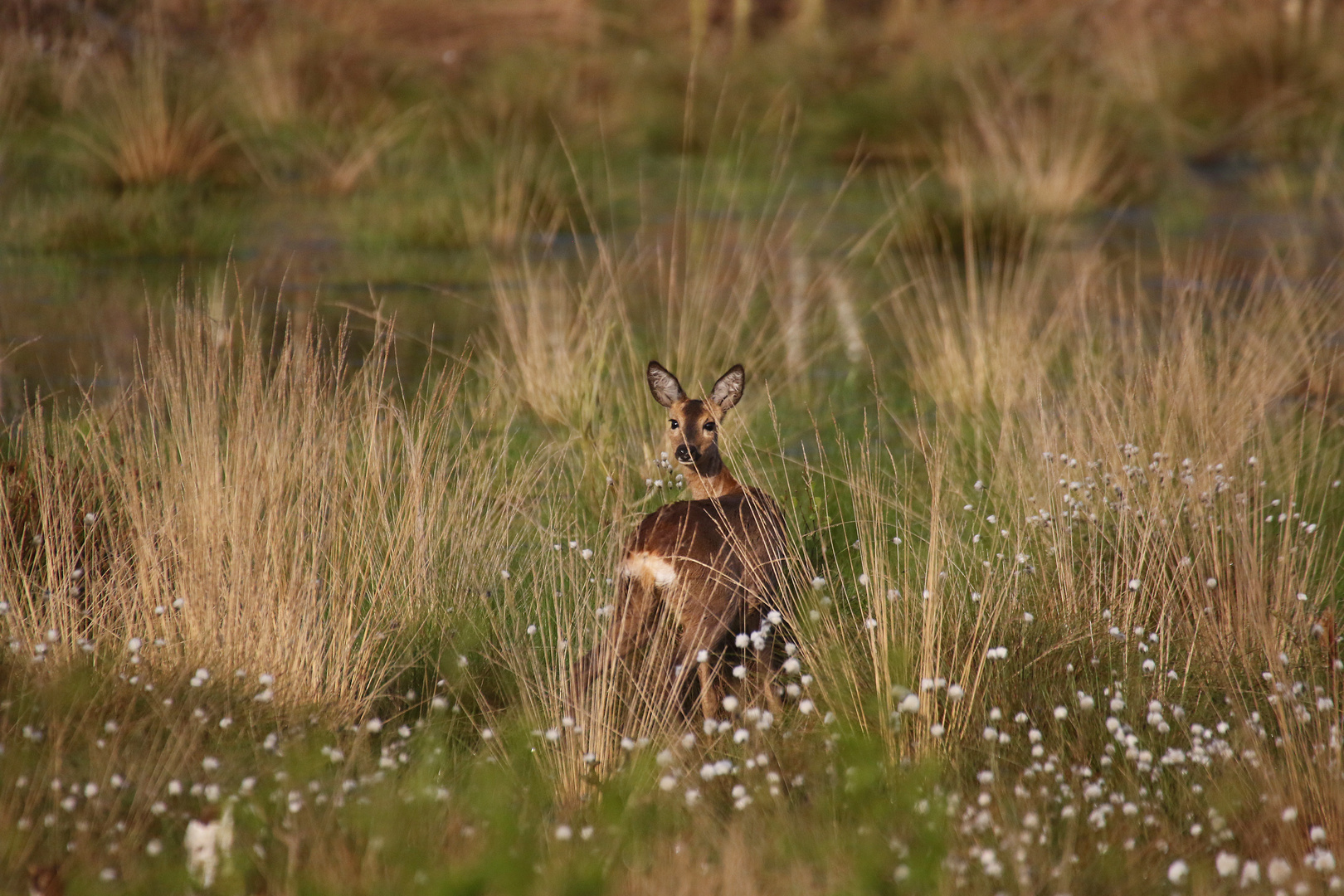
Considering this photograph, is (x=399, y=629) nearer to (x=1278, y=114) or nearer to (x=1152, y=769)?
(x=1152, y=769)

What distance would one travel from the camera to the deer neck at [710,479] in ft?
15.6

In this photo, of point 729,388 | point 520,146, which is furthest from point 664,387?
point 520,146

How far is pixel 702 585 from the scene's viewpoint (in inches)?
165

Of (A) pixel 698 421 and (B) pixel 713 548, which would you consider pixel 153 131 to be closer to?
(A) pixel 698 421

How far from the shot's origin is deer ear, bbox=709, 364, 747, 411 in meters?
4.93

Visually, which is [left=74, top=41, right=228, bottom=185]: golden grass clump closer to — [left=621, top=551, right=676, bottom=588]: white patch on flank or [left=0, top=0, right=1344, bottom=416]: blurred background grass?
[left=0, top=0, right=1344, bottom=416]: blurred background grass

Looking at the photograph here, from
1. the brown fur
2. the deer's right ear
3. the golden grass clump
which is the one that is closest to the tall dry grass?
the deer's right ear

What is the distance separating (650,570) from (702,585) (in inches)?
5.7

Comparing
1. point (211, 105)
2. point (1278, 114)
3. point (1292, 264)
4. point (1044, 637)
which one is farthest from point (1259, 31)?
point (1044, 637)

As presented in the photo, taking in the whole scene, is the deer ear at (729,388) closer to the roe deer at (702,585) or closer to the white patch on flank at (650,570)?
the roe deer at (702,585)

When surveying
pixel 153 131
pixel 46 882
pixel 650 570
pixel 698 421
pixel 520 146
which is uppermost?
pixel 698 421

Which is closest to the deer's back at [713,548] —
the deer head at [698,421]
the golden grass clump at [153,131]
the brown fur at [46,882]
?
the deer head at [698,421]

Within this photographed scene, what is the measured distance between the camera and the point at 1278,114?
16438 mm

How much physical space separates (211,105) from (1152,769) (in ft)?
37.9
